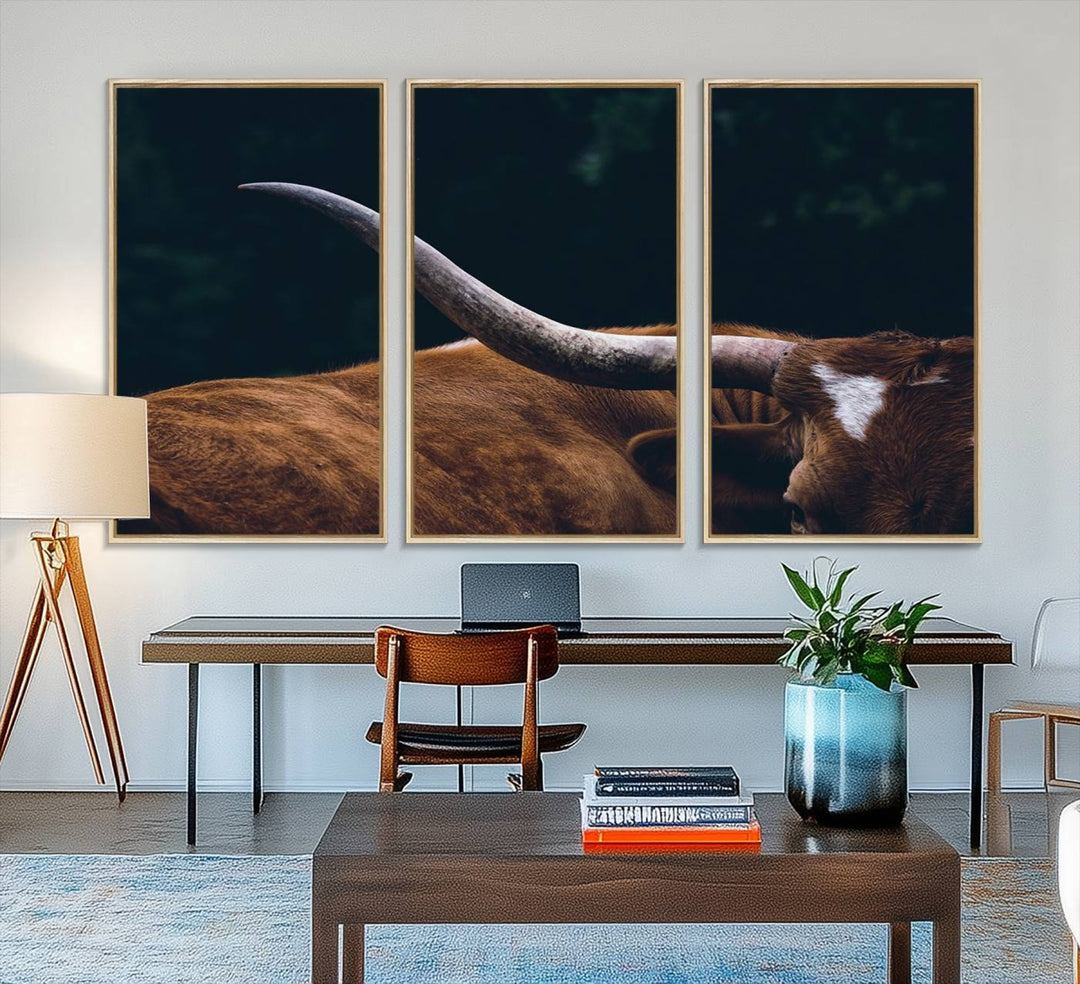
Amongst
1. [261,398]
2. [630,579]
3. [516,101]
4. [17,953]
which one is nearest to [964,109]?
[516,101]

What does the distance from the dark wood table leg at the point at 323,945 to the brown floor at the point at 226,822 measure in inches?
68.3

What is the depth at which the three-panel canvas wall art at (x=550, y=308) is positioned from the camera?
15.2 ft

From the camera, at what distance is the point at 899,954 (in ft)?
7.68

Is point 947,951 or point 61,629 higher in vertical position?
point 61,629

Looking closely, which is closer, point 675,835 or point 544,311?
point 675,835

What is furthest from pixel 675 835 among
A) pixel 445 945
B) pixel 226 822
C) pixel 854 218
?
pixel 854 218

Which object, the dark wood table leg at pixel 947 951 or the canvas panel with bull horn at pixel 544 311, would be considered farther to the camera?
the canvas panel with bull horn at pixel 544 311

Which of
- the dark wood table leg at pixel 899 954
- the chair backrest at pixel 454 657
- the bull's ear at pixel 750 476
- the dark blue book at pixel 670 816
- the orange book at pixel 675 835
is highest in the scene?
the bull's ear at pixel 750 476

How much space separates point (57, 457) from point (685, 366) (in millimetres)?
2158

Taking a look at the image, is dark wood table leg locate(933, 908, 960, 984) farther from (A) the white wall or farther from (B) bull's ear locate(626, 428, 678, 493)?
(B) bull's ear locate(626, 428, 678, 493)

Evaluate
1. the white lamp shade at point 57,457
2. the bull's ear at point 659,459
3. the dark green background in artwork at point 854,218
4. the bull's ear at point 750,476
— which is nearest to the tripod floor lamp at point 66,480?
A: the white lamp shade at point 57,457

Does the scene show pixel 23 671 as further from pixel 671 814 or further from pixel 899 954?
pixel 899 954

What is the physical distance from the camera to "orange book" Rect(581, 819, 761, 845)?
2.13 metres

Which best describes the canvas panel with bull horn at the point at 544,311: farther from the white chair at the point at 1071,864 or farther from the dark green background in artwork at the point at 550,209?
the white chair at the point at 1071,864
